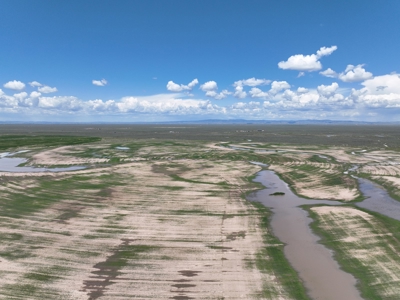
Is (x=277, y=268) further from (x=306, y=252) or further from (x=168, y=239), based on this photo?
(x=168, y=239)

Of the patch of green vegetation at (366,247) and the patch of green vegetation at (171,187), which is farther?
the patch of green vegetation at (171,187)

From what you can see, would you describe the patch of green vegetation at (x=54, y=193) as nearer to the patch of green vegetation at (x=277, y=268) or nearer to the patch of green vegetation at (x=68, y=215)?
the patch of green vegetation at (x=68, y=215)

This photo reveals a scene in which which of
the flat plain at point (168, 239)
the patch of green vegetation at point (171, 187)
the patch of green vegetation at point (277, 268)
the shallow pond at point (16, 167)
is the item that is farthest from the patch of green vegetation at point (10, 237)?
the shallow pond at point (16, 167)

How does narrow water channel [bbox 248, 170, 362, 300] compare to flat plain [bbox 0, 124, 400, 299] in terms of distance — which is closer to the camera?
flat plain [bbox 0, 124, 400, 299]

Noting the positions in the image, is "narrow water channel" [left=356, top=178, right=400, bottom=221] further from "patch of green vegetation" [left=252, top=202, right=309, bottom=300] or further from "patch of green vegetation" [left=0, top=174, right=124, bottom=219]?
"patch of green vegetation" [left=0, top=174, right=124, bottom=219]

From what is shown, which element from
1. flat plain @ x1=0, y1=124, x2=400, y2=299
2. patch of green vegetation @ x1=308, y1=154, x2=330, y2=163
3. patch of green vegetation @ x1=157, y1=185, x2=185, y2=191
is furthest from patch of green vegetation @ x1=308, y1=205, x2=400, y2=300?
patch of green vegetation @ x1=308, y1=154, x2=330, y2=163

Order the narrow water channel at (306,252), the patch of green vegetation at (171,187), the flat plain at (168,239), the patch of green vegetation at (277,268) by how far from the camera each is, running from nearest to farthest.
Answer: the patch of green vegetation at (277,268) < the flat plain at (168,239) < the narrow water channel at (306,252) < the patch of green vegetation at (171,187)

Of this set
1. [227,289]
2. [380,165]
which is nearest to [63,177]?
[227,289]

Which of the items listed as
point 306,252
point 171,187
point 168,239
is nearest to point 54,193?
point 171,187

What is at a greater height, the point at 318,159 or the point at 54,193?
the point at 318,159
